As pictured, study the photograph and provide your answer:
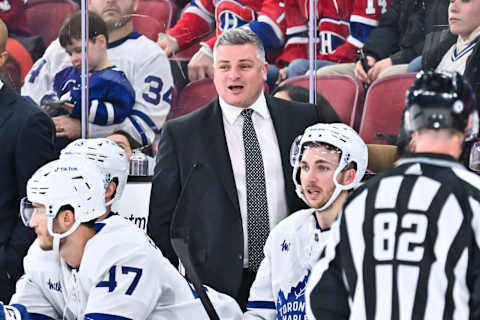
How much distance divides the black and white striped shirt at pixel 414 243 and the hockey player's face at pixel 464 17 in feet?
5.38

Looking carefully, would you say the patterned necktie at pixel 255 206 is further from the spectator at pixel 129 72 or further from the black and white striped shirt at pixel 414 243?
the black and white striped shirt at pixel 414 243

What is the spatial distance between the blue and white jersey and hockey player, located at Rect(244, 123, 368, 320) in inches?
48.4

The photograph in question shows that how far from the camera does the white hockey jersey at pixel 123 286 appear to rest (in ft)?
8.72

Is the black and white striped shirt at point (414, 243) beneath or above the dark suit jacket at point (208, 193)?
above

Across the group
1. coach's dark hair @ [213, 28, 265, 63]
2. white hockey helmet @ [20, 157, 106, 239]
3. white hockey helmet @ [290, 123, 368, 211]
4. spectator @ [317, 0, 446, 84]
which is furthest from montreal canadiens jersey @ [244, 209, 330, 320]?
spectator @ [317, 0, 446, 84]

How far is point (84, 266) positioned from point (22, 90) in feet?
5.28

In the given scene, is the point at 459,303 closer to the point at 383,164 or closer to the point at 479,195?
the point at 479,195

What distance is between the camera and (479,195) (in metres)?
1.88

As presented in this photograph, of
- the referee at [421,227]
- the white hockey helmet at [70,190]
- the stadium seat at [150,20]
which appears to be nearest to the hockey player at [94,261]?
the white hockey helmet at [70,190]

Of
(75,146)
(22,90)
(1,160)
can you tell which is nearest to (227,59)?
(75,146)

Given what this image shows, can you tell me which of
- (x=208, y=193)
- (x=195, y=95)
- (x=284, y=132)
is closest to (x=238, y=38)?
(x=284, y=132)

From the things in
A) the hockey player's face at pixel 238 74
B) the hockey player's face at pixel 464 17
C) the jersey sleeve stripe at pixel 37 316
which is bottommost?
the jersey sleeve stripe at pixel 37 316

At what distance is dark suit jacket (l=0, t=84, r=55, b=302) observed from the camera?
11.2 ft

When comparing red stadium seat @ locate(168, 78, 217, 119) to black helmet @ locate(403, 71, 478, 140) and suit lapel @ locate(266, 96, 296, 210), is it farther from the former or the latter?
black helmet @ locate(403, 71, 478, 140)
